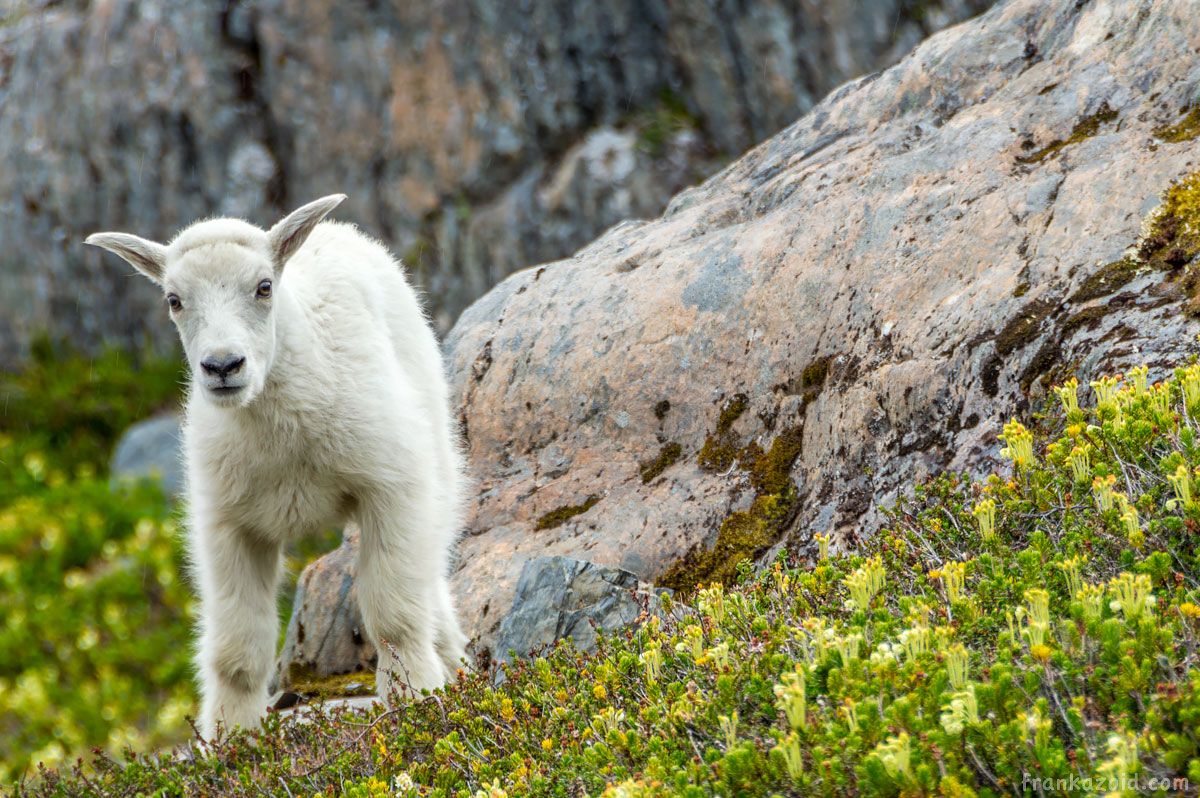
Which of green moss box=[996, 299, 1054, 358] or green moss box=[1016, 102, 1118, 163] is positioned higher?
green moss box=[1016, 102, 1118, 163]

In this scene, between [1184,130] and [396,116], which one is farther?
[396,116]

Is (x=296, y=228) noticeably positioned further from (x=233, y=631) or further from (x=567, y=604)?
(x=567, y=604)

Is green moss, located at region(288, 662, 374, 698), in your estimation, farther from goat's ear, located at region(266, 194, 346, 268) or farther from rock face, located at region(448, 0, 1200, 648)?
goat's ear, located at region(266, 194, 346, 268)

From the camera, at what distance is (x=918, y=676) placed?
2.62m

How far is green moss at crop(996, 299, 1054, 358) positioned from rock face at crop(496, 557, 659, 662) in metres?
1.91

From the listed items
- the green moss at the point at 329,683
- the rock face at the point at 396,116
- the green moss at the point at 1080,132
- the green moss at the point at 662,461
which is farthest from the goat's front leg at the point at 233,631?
the rock face at the point at 396,116

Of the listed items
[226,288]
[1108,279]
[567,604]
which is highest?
[226,288]

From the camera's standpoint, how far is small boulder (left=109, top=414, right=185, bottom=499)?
13.8 meters

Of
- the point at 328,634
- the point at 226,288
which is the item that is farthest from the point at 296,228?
the point at 328,634

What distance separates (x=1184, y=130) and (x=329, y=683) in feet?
18.9

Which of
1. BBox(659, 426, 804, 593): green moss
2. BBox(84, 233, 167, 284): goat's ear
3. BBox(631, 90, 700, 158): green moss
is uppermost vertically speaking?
BBox(631, 90, 700, 158): green moss

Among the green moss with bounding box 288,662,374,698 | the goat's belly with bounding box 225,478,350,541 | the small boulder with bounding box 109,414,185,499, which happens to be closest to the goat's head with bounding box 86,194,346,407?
the goat's belly with bounding box 225,478,350,541

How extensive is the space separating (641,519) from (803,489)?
98 centimetres

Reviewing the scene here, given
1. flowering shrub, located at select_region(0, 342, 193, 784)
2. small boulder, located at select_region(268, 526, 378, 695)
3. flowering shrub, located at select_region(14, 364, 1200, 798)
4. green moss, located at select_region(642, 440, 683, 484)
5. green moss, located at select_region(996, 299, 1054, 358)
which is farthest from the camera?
flowering shrub, located at select_region(0, 342, 193, 784)
